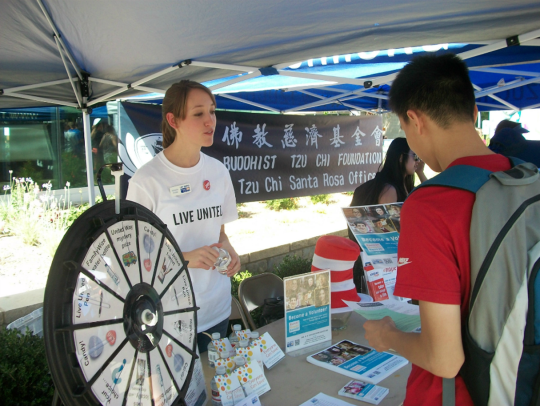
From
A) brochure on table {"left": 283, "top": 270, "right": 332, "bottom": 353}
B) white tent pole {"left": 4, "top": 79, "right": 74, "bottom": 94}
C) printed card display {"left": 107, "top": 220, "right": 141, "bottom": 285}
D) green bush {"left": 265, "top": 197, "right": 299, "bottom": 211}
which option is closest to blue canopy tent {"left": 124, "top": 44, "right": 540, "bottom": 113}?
white tent pole {"left": 4, "top": 79, "right": 74, "bottom": 94}

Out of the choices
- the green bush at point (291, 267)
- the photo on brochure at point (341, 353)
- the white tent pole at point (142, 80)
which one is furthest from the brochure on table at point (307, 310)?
the green bush at point (291, 267)

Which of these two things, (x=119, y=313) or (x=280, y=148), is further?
(x=280, y=148)

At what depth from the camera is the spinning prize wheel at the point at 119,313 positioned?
700 mm

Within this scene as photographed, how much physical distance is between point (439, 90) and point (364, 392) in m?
0.96

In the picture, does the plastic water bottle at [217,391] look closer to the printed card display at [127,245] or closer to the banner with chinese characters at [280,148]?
the printed card display at [127,245]

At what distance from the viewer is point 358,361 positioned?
62.5 inches

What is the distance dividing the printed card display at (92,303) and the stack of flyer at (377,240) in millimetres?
1317

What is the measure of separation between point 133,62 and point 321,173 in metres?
2.58

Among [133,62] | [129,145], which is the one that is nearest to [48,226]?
[129,145]

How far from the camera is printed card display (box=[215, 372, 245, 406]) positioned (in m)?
1.22

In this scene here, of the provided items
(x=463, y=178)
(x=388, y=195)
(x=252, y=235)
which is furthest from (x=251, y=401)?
(x=252, y=235)

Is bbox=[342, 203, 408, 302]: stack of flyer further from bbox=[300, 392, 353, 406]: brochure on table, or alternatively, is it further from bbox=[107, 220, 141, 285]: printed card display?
bbox=[107, 220, 141, 285]: printed card display

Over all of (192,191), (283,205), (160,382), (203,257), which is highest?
(192,191)

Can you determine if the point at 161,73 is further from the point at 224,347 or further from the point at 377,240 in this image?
the point at 224,347
